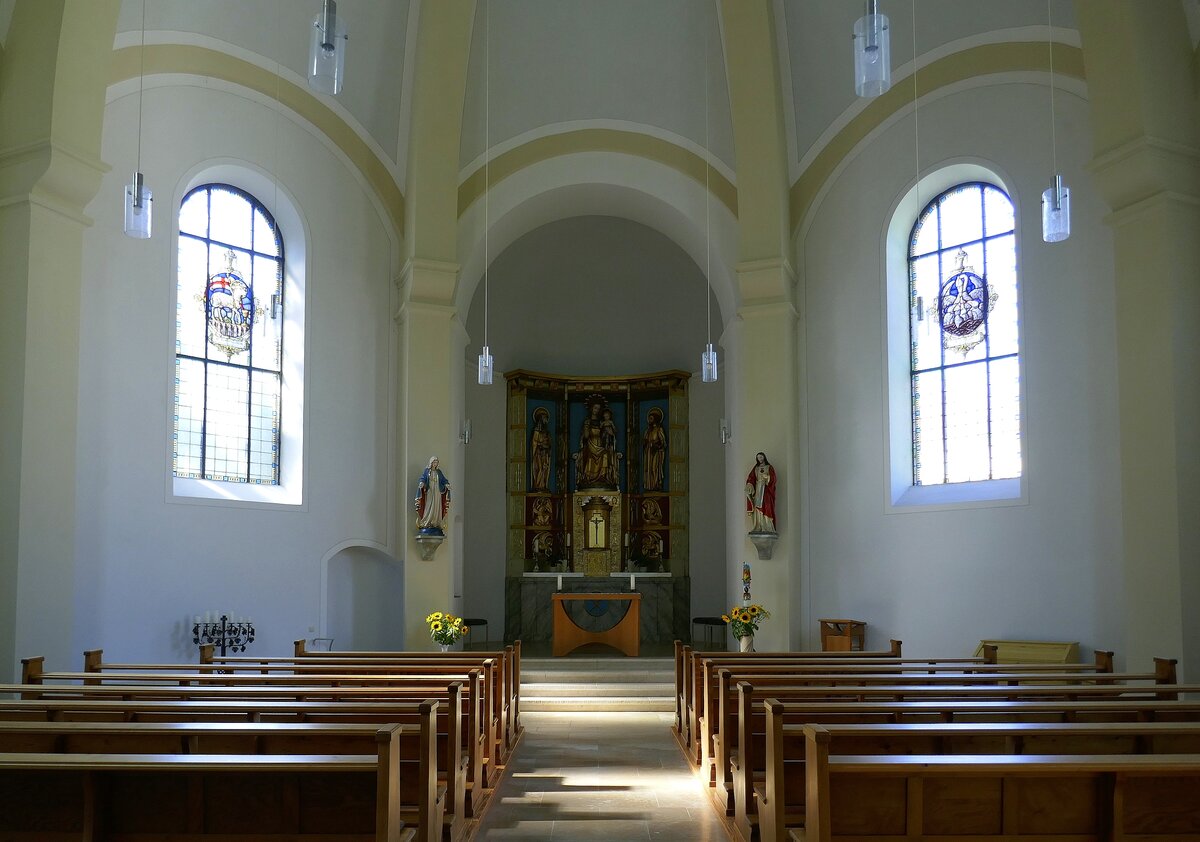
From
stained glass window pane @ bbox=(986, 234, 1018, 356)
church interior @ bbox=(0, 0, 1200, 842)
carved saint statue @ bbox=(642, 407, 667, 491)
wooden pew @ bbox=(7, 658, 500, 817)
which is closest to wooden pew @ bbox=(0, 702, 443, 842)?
wooden pew @ bbox=(7, 658, 500, 817)

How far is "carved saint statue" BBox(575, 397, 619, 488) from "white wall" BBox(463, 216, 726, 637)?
100 centimetres

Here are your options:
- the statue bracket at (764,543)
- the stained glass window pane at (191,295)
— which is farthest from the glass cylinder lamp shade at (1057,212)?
the stained glass window pane at (191,295)

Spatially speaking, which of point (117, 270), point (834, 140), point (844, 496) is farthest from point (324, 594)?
point (834, 140)

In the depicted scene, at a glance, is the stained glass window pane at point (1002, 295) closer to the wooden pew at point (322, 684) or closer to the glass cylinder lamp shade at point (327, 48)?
the wooden pew at point (322, 684)

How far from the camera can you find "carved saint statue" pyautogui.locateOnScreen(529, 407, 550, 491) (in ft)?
60.8

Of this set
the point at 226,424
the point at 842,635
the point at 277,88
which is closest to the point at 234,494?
the point at 226,424

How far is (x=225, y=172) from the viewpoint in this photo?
1259cm

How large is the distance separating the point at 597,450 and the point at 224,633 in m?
8.33

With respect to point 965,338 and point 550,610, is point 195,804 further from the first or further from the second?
point 550,610

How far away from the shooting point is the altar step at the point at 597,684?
12086 mm

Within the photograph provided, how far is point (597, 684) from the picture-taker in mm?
12789

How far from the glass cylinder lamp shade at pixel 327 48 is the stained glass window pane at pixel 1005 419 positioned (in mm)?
7994

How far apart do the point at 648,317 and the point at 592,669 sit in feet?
25.8

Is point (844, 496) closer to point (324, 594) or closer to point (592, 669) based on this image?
point (592, 669)
